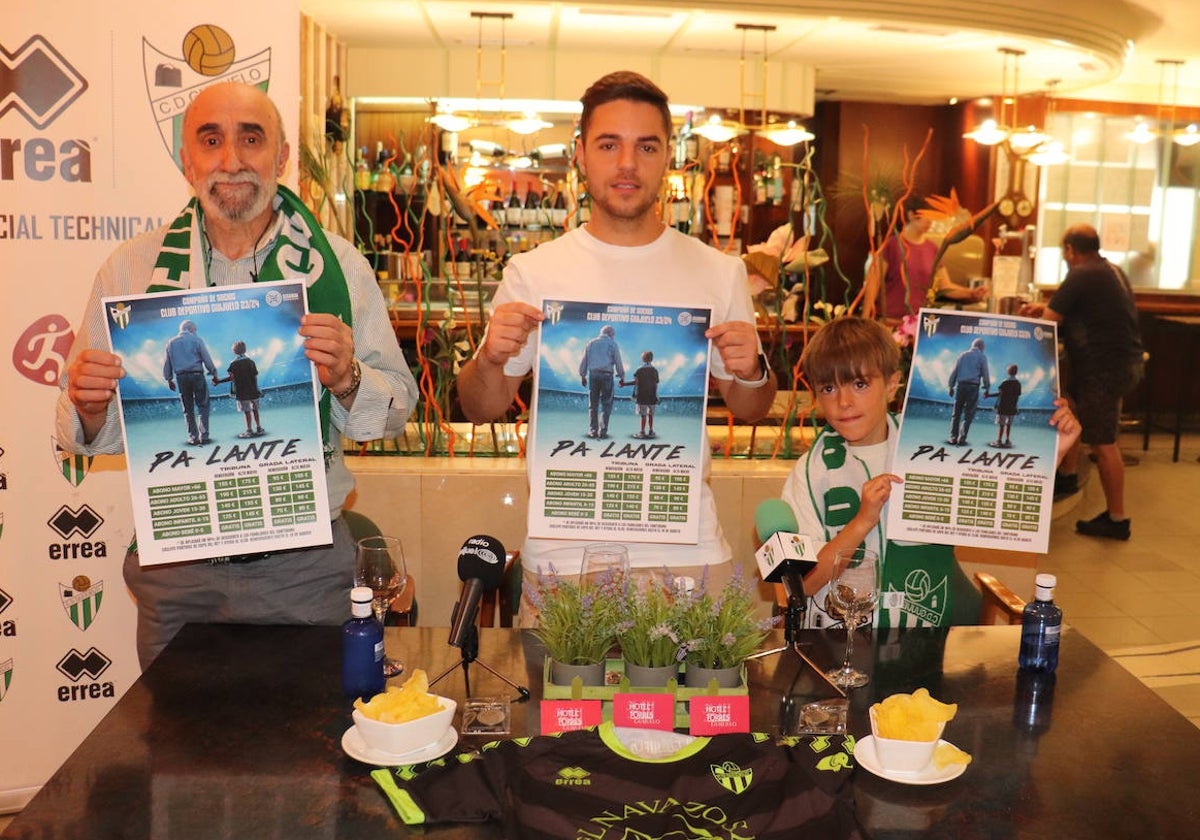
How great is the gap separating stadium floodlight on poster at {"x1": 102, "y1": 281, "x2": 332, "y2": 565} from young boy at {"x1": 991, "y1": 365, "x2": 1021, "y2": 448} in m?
1.38

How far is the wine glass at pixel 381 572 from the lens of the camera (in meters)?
1.96

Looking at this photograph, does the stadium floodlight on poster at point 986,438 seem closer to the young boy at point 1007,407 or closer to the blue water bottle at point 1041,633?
the young boy at point 1007,407

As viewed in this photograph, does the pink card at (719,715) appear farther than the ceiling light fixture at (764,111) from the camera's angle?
No

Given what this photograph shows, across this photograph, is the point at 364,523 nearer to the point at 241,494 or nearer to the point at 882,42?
the point at 241,494

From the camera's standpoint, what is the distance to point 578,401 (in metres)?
2.23

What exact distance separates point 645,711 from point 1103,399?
6273 mm

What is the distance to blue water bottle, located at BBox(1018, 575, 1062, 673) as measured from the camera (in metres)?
2.01

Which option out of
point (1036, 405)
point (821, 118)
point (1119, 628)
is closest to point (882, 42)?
point (821, 118)

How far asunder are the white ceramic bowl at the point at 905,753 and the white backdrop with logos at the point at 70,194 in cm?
215

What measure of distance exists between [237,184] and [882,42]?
8.69m

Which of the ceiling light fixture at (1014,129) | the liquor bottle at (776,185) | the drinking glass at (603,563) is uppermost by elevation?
the ceiling light fixture at (1014,129)

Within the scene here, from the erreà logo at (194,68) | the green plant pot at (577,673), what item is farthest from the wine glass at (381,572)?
the erreà logo at (194,68)

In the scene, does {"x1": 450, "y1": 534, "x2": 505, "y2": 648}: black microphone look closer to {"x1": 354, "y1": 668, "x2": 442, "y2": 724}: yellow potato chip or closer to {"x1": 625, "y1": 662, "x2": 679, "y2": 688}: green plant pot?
{"x1": 354, "y1": 668, "x2": 442, "y2": 724}: yellow potato chip

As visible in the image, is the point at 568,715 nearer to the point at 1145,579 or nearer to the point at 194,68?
the point at 194,68
